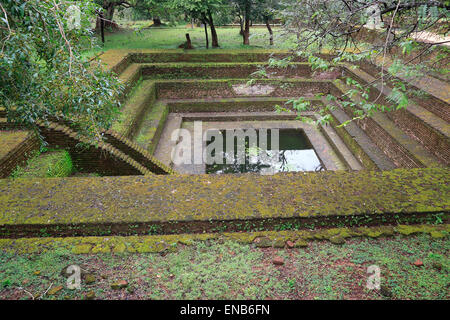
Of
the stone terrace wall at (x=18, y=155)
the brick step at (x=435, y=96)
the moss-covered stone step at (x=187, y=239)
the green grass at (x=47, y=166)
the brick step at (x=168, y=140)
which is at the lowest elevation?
the brick step at (x=168, y=140)

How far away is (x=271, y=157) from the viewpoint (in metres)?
8.31

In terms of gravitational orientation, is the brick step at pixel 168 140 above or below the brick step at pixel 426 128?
below

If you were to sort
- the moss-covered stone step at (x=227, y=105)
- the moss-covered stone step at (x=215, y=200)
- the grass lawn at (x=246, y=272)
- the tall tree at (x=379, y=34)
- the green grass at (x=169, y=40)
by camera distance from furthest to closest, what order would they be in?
1. the green grass at (x=169, y=40)
2. the moss-covered stone step at (x=227, y=105)
3. the moss-covered stone step at (x=215, y=200)
4. the tall tree at (x=379, y=34)
5. the grass lawn at (x=246, y=272)

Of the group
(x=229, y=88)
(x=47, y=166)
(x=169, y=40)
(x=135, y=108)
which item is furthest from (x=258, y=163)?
(x=169, y=40)

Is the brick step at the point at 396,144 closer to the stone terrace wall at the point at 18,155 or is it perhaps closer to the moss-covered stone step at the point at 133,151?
the moss-covered stone step at the point at 133,151

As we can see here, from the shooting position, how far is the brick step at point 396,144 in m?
5.77

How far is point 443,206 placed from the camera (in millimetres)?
2645

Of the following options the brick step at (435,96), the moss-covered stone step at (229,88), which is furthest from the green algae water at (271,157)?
the brick step at (435,96)

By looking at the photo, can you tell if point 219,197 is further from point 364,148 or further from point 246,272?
point 364,148

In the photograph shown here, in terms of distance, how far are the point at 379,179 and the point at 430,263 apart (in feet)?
3.33

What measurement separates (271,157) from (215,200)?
18.9ft

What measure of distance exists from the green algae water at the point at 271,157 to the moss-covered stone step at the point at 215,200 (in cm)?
430

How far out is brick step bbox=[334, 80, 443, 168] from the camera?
5771 mm

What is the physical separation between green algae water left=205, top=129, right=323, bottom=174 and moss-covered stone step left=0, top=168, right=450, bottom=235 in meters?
4.30
